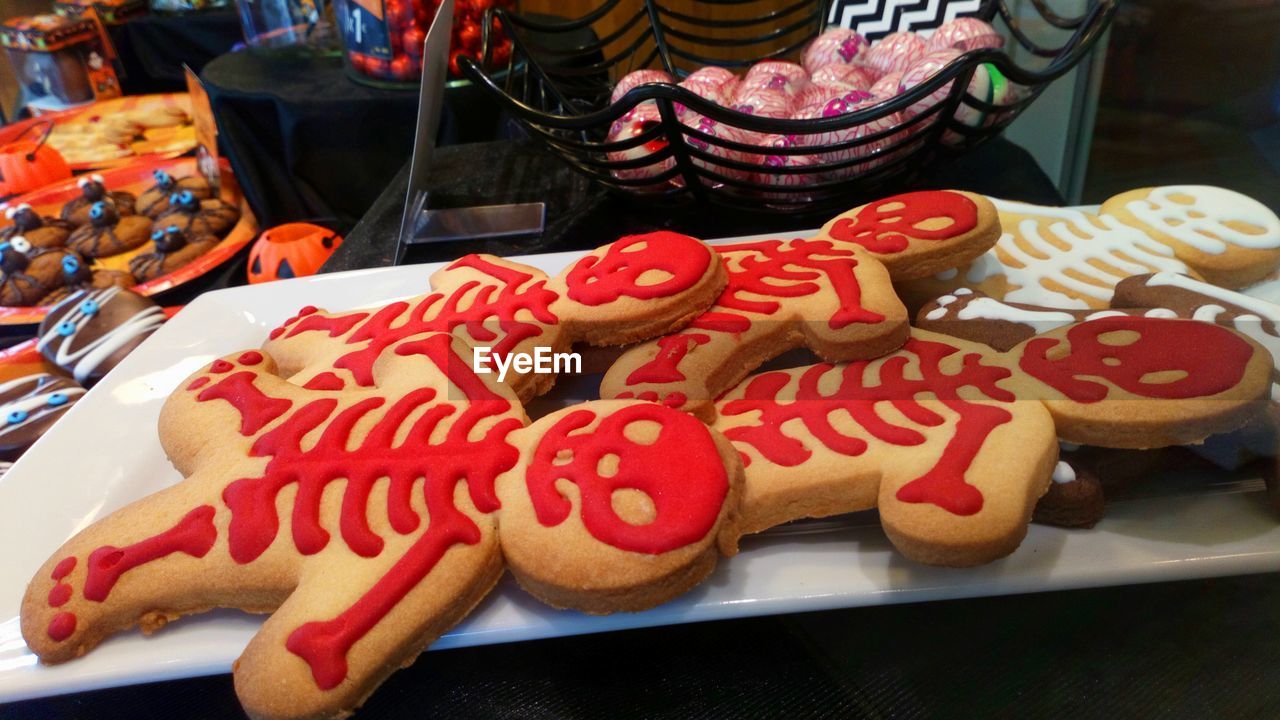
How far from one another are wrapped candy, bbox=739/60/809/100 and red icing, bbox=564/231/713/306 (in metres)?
0.34

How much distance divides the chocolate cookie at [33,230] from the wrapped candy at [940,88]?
161cm

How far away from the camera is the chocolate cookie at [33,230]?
1.49m

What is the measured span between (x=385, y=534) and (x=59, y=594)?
0.21 metres

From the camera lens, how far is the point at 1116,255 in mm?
594

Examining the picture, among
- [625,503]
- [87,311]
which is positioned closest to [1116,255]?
[625,503]

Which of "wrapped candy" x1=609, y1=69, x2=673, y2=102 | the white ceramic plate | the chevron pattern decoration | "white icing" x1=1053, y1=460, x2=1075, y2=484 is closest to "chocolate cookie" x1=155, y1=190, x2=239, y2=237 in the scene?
"wrapped candy" x1=609, y1=69, x2=673, y2=102

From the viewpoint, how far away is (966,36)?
0.90m

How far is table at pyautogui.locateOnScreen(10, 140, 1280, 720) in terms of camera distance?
45 cm

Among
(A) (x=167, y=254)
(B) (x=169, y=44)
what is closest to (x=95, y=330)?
(A) (x=167, y=254)

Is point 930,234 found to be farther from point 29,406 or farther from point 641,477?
point 29,406

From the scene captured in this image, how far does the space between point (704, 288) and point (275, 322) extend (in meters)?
0.47

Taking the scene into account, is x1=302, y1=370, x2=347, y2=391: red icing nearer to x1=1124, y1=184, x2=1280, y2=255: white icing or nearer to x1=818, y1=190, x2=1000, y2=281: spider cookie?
x1=818, y1=190, x2=1000, y2=281: spider cookie

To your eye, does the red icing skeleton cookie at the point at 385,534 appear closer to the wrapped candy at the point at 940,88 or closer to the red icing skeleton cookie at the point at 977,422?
the red icing skeleton cookie at the point at 977,422

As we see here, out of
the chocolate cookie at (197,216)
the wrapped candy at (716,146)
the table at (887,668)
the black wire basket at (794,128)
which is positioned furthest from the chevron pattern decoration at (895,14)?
the chocolate cookie at (197,216)
